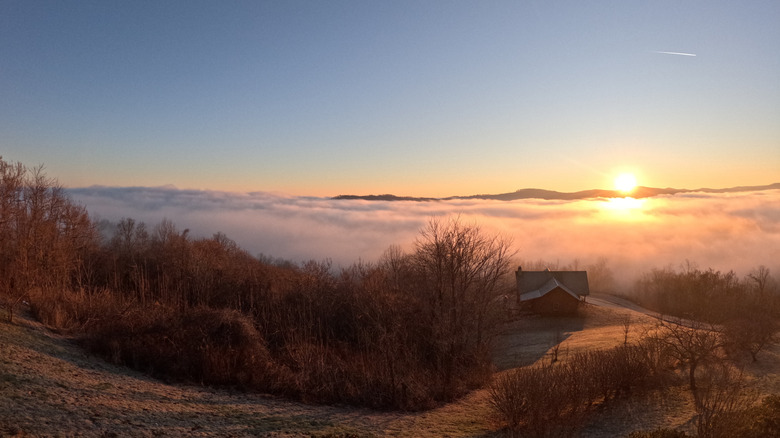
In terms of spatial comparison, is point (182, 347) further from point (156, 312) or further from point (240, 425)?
point (240, 425)

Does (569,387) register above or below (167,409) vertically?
below

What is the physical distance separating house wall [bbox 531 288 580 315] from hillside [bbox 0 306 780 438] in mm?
25515

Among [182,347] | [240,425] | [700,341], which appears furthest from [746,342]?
[182,347]

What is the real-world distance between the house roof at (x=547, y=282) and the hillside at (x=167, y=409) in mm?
27916

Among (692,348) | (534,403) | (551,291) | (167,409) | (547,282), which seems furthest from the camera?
(547,282)

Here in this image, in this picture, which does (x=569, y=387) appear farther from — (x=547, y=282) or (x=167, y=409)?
(x=547, y=282)

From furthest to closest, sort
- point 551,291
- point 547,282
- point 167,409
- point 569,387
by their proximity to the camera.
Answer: point 547,282 < point 551,291 < point 569,387 < point 167,409

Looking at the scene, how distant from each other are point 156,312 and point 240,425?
928 cm

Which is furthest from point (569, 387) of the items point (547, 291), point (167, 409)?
point (547, 291)

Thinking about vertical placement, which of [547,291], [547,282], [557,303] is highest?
[547,282]

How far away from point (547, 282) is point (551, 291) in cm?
284

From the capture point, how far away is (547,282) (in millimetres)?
45344

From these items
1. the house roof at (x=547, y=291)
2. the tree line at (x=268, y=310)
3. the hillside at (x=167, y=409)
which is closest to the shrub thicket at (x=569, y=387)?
the hillside at (x=167, y=409)

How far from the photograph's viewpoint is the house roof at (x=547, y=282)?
4506 cm
